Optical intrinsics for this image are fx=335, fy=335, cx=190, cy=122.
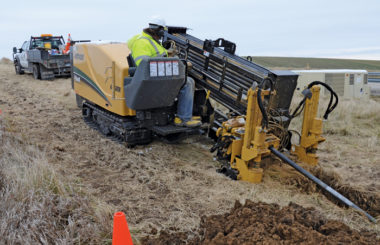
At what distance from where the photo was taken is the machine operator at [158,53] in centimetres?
575

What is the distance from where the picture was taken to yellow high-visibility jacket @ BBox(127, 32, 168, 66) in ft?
18.7

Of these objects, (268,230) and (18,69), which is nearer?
(268,230)

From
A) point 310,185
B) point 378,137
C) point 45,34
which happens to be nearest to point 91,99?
point 310,185

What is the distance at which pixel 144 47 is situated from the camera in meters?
5.73

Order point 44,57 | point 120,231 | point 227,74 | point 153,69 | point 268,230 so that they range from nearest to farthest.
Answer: point 120,231 → point 268,230 → point 153,69 → point 227,74 → point 44,57

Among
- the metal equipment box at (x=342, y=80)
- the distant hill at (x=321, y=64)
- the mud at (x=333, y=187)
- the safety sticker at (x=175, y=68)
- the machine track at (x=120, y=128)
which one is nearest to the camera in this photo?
the mud at (x=333, y=187)

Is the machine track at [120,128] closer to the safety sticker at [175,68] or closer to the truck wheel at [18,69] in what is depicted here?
the safety sticker at [175,68]

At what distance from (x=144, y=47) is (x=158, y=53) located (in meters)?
0.27

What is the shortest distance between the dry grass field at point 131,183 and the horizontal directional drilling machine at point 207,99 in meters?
0.35

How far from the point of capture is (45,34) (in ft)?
53.9

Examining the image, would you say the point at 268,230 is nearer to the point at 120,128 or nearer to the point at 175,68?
the point at 175,68

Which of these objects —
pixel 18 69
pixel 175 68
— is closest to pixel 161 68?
pixel 175 68

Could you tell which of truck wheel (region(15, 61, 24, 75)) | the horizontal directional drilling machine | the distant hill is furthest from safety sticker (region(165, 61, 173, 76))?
the distant hill

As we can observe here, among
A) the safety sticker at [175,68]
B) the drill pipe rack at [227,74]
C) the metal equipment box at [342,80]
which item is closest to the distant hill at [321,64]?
the metal equipment box at [342,80]
